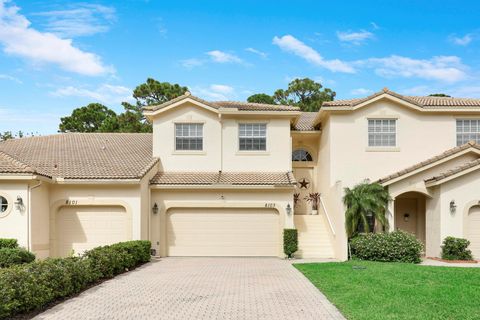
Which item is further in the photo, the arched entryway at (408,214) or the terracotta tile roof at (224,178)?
the arched entryway at (408,214)

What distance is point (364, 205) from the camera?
63.7ft

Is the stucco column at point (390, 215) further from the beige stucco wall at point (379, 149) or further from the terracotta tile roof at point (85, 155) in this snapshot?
the terracotta tile roof at point (85, 155)

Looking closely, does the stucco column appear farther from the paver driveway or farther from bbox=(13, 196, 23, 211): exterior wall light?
bbox=(13, 196, 23, 211): exterior wall light

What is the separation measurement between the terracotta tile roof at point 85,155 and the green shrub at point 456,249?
12638 mm

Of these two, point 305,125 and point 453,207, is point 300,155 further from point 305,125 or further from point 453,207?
point 453,207

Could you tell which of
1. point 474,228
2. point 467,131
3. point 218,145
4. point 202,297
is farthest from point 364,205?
point 202,297

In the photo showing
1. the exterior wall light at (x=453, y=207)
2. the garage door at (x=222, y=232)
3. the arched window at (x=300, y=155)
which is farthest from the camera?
the arched window at (x=300, y=155)

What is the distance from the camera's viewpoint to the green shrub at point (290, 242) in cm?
2081

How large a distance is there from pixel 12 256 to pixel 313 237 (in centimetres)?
1277

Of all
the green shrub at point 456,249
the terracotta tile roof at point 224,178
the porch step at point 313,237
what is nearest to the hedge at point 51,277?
the terracotta tile roof at point 224,178

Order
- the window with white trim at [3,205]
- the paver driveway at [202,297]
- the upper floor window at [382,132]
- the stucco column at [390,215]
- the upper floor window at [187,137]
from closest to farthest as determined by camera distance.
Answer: the paver driveway at [202,297], the window with white trim at [3,205], the stucco column at [390,215], the upper floor window at [382,132], the upper floor window at [187,137]

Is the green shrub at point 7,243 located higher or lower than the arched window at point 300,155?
lower

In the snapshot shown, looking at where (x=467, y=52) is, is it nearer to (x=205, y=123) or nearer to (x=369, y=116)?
(x=369, y=116)

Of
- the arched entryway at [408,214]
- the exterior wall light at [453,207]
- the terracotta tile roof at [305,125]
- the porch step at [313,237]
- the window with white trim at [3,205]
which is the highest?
the terracotta tile roof at [305,125]
